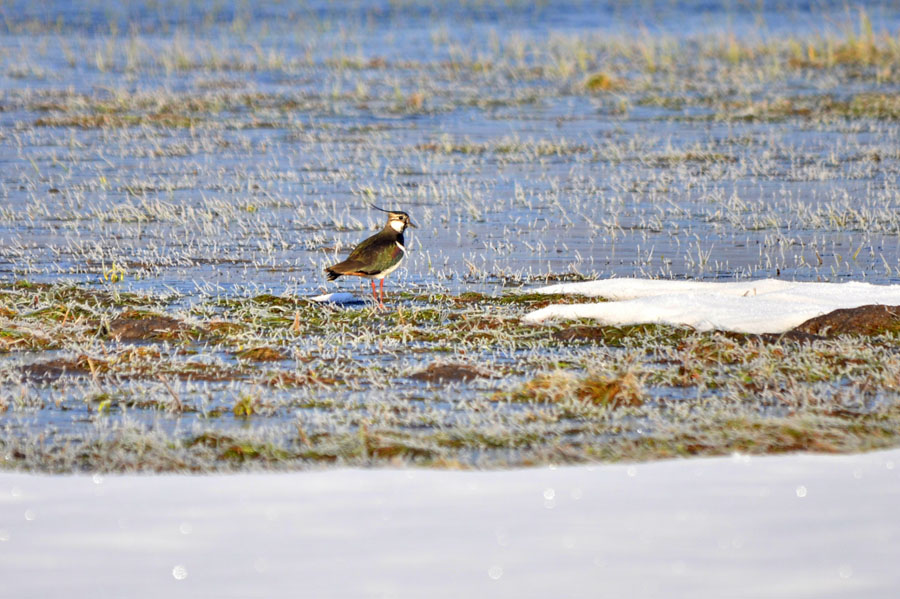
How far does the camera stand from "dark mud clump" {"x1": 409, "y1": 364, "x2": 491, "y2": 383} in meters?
7.92

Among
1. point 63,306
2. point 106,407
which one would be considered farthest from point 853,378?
point 63,306

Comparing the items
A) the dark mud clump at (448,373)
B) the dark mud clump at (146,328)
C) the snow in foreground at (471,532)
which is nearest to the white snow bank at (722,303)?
the dark mud clump at (448,373)

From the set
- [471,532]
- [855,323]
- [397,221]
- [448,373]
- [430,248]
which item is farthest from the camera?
[430,248]

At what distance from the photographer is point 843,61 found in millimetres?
31094

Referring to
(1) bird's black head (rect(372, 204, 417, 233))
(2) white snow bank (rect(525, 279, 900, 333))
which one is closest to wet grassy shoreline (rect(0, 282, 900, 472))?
(2) white snow bank (rect(525, 279, 900, 333))

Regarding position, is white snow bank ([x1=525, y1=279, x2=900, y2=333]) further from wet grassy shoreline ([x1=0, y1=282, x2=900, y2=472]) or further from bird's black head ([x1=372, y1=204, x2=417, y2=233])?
bird's black head ([x1=372, y1=204, x2=417, y2=233])

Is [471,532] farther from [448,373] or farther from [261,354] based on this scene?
[261,354]

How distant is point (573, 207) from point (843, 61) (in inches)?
719

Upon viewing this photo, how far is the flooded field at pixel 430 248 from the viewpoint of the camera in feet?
23.1

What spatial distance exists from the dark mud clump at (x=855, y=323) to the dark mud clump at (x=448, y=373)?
82.5 inches

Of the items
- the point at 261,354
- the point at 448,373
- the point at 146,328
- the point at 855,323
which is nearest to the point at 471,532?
the point at 448,373

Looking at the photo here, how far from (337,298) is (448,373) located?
248 cm

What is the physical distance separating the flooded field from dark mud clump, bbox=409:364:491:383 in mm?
22

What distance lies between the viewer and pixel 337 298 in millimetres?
10312
